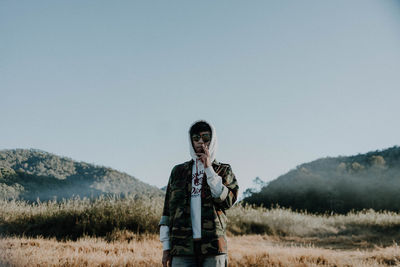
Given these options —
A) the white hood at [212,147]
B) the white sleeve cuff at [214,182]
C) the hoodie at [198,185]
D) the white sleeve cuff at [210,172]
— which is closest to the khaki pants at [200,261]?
the hoodie at [198,185]

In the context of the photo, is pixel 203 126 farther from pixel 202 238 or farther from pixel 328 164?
pixel 328 164

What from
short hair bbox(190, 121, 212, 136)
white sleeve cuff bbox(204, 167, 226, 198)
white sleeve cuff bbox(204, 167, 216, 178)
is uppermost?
short hair bbox(190, 121, 212, 136)

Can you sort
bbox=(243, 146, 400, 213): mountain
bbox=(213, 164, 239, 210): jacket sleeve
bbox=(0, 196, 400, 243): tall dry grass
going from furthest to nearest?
bbox=(243, 146, 400, 213): mountain
bbox=(0, 196, 400, 243): tall dry grass
bbox=(213, 164, 239, 210): jacket sleeve

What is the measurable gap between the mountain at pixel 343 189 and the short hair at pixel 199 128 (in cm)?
3589

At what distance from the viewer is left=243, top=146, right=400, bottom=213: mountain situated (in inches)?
1656

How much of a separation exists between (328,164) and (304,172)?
9.34 metres

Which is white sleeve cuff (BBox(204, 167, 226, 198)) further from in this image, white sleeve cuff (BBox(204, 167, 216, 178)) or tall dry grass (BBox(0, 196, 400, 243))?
tall dry grass (BBox(0, 196, 400, 243))

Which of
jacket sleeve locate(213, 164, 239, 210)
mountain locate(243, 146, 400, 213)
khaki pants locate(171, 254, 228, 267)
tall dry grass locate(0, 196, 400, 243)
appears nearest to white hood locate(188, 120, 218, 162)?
jacket sleeve locate(213, 164, 239, 210)

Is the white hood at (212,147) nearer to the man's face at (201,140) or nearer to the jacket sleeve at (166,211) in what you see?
the man's face at (201,140)

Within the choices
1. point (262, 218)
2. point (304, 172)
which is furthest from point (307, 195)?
point (262, 218)

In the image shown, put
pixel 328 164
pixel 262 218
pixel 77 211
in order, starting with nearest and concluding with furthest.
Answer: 1. pixel 77 211
2. pixel 262 218
3. pixel 328 164

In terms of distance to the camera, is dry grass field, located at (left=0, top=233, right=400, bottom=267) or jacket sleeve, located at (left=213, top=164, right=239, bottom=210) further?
dry grass field, located at (left=0, top=233, right=400, bottom=267)

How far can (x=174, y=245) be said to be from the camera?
88.7 inches

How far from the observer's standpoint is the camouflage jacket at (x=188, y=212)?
2.20 meters
